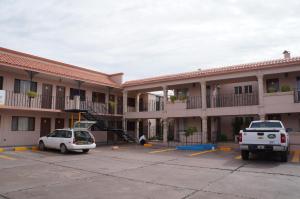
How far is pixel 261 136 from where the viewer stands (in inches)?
458

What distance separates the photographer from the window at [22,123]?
18233 millimetres

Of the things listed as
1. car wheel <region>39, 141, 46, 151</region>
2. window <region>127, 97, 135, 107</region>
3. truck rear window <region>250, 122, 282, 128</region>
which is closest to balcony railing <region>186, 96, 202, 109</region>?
truck rear window <region>250, 122, 282, 128</region>

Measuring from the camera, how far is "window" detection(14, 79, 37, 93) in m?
18.3

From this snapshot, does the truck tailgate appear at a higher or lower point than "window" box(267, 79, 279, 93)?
lower

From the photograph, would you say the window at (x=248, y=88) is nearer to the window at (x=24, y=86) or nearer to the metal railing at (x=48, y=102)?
the metal railing at (x=48, y=102)

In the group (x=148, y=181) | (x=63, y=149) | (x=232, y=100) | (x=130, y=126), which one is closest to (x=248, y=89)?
(x=232, y=100)

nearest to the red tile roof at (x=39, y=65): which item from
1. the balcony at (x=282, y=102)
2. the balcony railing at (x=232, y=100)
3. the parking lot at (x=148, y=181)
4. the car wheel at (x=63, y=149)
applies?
the car wheel at (x=63, y=149)

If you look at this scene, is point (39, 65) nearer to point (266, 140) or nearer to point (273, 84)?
point (266, 140)

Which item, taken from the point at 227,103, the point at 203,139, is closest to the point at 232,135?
the point at 227,103

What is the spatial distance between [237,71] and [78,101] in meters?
12.4

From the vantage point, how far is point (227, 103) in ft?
69.9

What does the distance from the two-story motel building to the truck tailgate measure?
542cm

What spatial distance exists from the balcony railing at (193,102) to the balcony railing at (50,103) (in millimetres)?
7535

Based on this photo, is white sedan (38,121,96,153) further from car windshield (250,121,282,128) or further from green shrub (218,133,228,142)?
green shrub (218,133,228,142)
